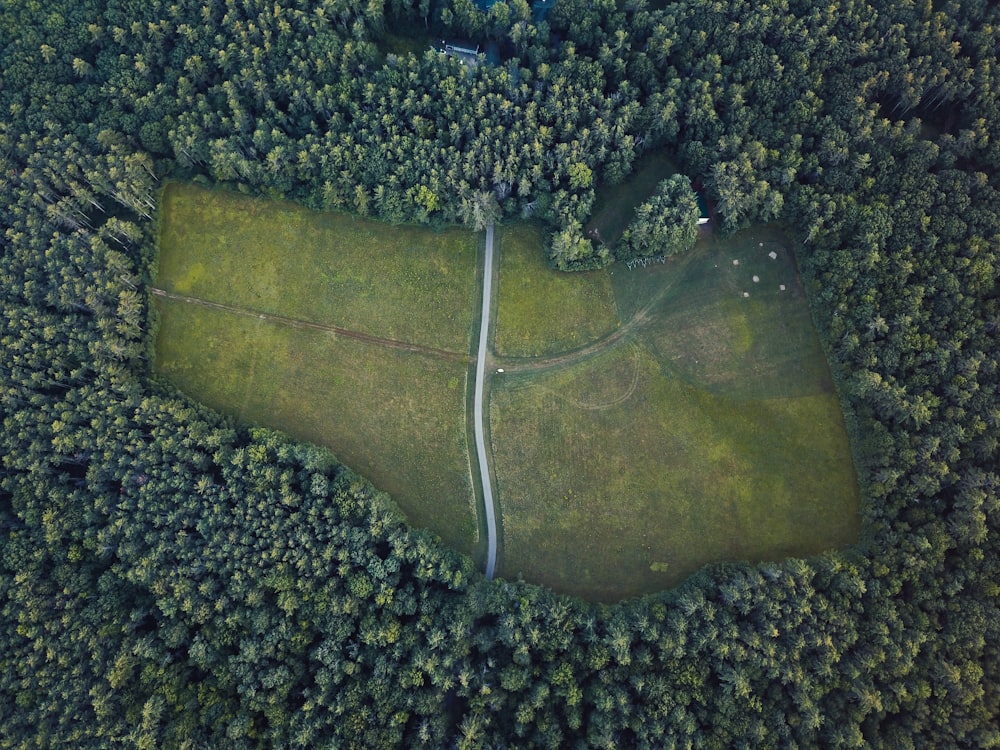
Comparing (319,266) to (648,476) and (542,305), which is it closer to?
(542,305)

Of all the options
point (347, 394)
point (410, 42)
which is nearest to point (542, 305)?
point (347, 394)

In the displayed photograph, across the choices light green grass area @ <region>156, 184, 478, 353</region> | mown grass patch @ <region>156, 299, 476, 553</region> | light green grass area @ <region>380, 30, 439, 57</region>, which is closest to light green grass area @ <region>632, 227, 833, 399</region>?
light green grass area @ <region>156, 184, 478, 353</region>

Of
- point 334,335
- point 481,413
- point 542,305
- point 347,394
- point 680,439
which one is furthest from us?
point 334,335

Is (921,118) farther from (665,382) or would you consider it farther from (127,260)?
(127,260)

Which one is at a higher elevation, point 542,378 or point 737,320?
point 737,320

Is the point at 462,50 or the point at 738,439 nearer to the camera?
the point at 738,439

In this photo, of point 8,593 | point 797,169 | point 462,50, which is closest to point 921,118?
point 797,169

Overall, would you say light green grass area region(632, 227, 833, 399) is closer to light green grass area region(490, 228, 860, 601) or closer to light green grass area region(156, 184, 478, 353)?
light green grass area region(490, 228, 860, 601)
